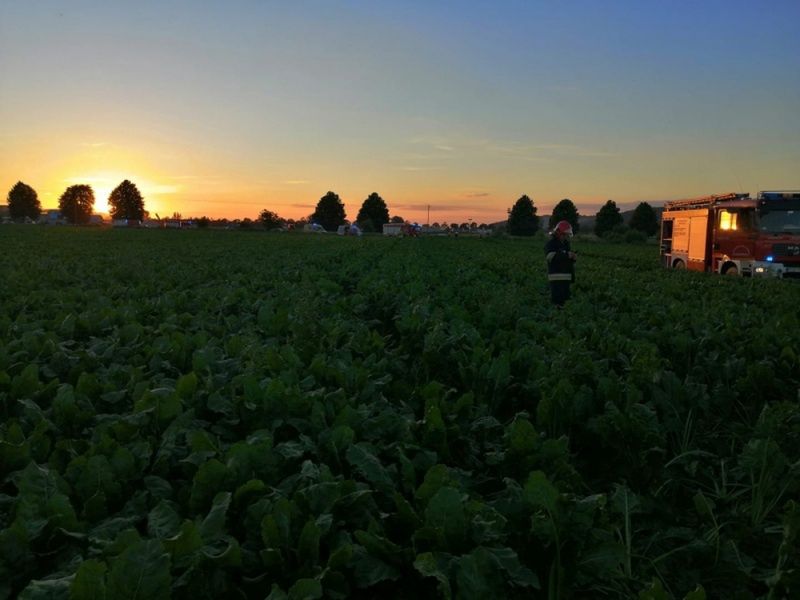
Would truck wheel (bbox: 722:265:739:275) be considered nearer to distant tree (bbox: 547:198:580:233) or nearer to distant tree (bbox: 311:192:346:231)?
distant tree (bbox: 547:198:580:233)

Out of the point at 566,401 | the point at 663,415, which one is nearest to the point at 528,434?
the point at 566,401

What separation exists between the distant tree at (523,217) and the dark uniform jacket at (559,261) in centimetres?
10818

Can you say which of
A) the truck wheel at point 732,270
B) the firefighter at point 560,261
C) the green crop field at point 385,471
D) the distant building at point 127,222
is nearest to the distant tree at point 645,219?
the truck wheel at point 732,270

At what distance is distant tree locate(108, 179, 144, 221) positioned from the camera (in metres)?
151

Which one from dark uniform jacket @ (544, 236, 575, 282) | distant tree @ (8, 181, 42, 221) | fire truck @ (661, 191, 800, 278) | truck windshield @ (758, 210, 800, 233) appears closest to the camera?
dark uniform jacket @ (544, 236, 575, 282)

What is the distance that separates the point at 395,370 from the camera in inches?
215

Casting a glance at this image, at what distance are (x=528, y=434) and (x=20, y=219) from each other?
566 feet

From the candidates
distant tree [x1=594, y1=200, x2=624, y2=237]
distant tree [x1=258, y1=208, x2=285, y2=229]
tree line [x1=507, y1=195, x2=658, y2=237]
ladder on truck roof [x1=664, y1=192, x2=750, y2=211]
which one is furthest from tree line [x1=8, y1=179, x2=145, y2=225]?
ladder on truck roof [x1=664, y1=192, x2=750, y2=211]

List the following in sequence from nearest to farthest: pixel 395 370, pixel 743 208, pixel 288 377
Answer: pixel 288 377 < pixel 395 370 < pixel 743 208

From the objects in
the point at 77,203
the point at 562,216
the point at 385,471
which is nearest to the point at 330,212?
the point at 562,216

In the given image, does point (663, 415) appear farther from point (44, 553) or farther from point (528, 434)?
point (44, 553)

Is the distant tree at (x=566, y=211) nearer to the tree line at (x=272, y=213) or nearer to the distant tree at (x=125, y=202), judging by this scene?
the tree line at (x=272, y=213)

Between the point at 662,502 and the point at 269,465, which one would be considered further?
the point at 662,502

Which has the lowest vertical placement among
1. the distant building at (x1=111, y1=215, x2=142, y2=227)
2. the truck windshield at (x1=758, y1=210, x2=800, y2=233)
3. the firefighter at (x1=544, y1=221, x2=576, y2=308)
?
the firefighter at (x1=544, y1=221, x2=576, y2=308)
